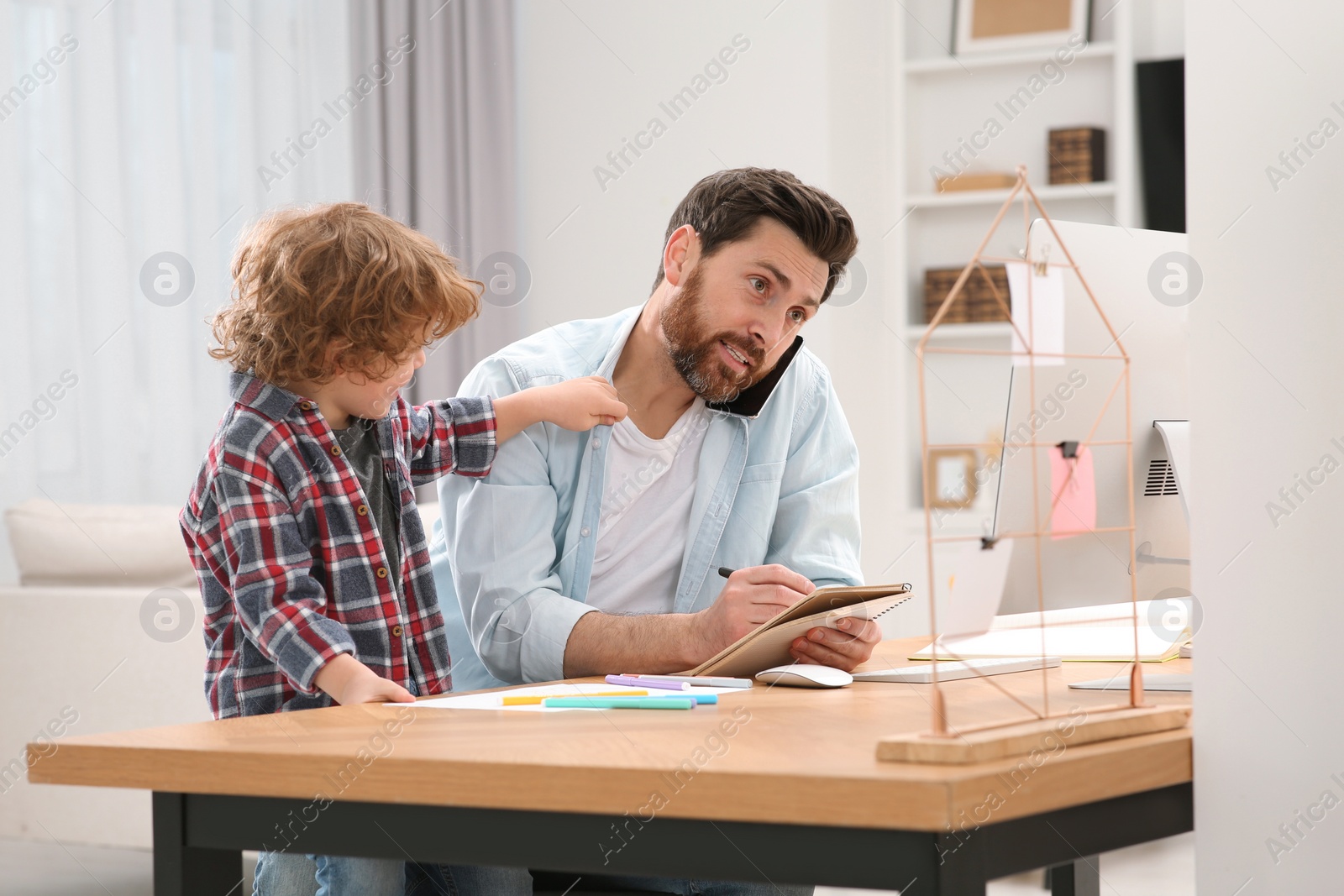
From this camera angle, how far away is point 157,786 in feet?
3.04

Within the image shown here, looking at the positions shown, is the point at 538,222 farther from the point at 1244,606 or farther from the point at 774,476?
the point at 1244,606

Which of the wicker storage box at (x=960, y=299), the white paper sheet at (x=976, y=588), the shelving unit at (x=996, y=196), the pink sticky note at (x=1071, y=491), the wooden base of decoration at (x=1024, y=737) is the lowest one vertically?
the wooden base of decoration at (x=1024, y=737)

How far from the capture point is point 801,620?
4.09 ft

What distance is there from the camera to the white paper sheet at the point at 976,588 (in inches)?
32.8

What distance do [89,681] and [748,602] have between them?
199 centimetres

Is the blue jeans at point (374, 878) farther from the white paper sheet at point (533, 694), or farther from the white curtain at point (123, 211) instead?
the white curtain at point (123, 211)

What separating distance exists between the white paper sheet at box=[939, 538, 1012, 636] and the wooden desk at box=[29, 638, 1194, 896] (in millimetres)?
92

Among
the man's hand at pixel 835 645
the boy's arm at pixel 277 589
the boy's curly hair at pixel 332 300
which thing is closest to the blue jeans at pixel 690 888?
the man's hand at pixel 835 645

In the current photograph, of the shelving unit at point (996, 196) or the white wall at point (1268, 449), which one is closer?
the white wall at point (1268, 449)

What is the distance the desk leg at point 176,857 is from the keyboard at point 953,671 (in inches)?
24.8

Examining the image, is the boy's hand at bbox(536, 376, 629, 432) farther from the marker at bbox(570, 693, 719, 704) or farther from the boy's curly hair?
the marker at bbox(570, 693, 719, 704)

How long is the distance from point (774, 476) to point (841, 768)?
3.07ft

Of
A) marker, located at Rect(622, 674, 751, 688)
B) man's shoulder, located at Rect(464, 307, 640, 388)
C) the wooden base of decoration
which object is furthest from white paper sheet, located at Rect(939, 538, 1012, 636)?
man's shoulder, located at Rect(464, 307, 640, 388)

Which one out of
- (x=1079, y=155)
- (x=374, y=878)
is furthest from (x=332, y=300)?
(x=1079, y=155)
